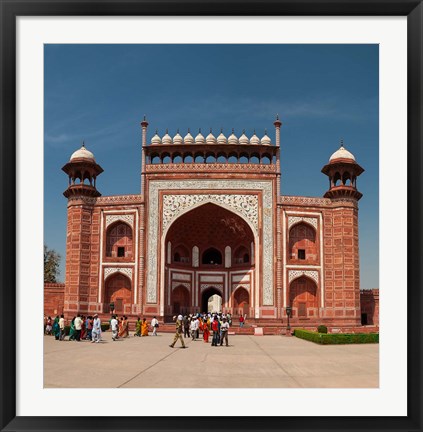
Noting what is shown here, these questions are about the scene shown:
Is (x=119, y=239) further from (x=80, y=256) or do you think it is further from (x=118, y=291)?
(x=118, y=291)

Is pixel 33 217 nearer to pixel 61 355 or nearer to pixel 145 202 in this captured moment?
pixel 61 355

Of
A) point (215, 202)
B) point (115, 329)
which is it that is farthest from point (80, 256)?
Result: point (115, 329)

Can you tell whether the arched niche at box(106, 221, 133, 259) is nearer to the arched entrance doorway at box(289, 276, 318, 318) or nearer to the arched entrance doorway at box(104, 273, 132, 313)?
the arched entrance doorway at box(104, 273, 132, 313)

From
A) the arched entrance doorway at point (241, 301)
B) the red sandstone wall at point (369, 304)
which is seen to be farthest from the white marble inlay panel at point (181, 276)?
the red sandstone wall at point (369, 304)

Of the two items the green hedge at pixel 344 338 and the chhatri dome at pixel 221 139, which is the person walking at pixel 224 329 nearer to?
the green hedge at pixel 344 338

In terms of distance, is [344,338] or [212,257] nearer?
[344,338]

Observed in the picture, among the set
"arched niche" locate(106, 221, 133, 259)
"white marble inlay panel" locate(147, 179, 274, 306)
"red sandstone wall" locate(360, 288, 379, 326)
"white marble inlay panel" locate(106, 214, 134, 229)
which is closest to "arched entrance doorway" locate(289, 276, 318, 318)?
"white marble inlay panel" locate(147, 179, 274, 306)
